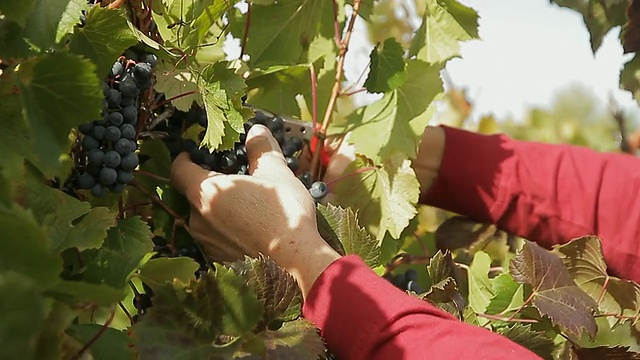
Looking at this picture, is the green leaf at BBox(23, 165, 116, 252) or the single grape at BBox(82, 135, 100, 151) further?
the single grape at BBox(82, 135, 100, 151)

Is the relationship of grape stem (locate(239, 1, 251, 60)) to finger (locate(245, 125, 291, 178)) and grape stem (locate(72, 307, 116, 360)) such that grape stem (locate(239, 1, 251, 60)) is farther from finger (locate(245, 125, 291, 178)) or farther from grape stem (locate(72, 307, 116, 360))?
grape stem (locate(72, 307, 116, 360))

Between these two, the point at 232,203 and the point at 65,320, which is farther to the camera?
the point at 232,203

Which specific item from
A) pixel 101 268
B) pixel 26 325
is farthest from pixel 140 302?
pixel 26 325

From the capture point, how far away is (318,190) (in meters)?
1.06

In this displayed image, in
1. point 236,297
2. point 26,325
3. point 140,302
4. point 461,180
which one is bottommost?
point 461,180

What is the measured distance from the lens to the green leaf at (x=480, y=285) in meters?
1.14

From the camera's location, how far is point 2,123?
67 cm

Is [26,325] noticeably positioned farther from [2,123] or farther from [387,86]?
[387,86]

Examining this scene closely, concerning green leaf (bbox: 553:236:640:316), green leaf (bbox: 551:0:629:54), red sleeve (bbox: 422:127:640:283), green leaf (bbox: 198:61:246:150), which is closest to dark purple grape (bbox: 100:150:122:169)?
green leaf (bbox: 198:61:246:150)

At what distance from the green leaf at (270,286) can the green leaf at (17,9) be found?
298 millimetres

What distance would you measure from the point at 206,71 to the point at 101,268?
313mm

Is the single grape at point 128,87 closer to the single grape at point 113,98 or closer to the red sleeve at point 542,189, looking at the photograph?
the single grape at point 113,98

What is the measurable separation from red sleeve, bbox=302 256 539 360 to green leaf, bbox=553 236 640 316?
0.31 m

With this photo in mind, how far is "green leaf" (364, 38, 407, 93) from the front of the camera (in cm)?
110
